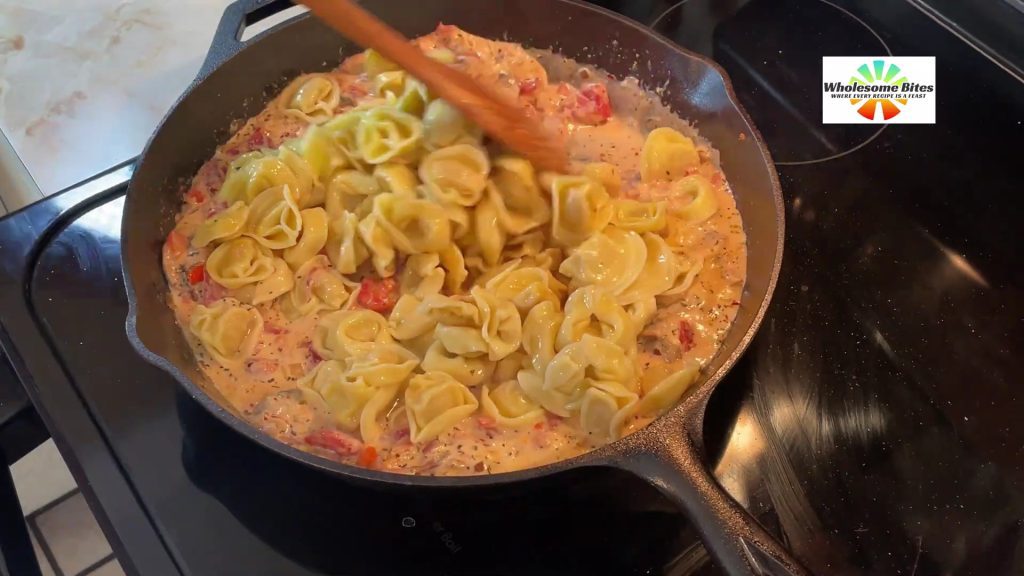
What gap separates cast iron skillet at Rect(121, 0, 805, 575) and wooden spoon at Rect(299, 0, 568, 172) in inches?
16.4

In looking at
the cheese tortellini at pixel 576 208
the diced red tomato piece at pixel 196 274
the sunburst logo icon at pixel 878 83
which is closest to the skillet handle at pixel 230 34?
the diced red tomato piece at pixel 196 274

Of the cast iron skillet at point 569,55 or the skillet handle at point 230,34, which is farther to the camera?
the skillet handle at point 230,34

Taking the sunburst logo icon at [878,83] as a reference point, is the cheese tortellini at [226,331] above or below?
below

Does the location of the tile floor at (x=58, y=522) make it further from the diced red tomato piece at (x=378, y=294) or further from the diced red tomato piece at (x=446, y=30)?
the diced red tomato piece at (x=446, y=30)

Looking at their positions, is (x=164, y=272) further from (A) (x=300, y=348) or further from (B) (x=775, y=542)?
(B) (x=775, y=542)

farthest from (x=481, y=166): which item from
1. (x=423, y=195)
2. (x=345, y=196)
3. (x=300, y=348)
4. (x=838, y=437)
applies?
(x=838, y=437)

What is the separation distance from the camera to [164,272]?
172 cm

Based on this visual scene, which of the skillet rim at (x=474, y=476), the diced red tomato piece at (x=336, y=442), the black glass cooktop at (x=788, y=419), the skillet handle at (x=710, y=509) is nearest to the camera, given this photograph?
the skillet handle at (x=710, y=509)

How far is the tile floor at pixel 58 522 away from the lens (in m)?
2.34

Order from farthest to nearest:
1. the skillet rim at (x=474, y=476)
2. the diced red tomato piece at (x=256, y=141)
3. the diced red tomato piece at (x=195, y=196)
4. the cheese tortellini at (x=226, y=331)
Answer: the diced red tomato piece at (x=256, y=141), the diced red tomato piece at (x=195, y=196), the cheese tortellini at (x=226, y=331), the skillet rim at (x=474, y=476)

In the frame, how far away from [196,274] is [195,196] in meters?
0.23

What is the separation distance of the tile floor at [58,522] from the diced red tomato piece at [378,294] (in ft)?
4.13

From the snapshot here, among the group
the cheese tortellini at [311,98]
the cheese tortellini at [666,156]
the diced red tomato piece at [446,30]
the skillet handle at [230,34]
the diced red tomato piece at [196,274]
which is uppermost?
the skillet handle at [230,34]

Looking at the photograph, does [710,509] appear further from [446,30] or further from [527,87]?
[446,30]
